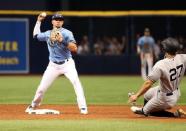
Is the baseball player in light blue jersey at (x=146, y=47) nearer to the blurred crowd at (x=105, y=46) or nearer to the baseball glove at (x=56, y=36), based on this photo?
the blurred crowd at (x=105, y=46)

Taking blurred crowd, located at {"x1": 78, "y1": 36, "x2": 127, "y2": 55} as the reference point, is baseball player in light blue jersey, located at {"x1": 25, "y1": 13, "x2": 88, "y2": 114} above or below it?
above

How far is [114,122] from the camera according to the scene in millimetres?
10156

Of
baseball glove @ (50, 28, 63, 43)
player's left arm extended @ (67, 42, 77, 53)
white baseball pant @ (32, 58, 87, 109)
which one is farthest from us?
white baseball pant @ (32, 58, 87, 109)

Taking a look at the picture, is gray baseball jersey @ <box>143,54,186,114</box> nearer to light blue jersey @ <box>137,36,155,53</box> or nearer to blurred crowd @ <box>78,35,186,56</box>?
light blue jersey @ <box>137,36,155,53</box>

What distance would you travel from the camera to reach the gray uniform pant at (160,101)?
10680 millimetres

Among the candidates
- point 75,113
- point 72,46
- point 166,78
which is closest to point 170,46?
point 166,78

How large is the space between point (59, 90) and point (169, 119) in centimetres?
862

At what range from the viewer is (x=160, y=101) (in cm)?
1071

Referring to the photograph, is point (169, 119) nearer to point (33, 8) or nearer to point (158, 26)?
point (158, 26)

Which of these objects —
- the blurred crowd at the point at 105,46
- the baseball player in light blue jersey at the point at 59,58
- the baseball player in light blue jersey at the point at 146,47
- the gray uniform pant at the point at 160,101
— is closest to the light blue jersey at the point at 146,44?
the baseball player in light blue jersey at the point at 146,47

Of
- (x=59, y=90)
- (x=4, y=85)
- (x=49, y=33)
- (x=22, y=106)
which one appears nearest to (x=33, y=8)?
(x=4, y=85)

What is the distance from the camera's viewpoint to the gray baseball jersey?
10430mm

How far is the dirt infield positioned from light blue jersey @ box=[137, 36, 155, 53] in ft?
32.0

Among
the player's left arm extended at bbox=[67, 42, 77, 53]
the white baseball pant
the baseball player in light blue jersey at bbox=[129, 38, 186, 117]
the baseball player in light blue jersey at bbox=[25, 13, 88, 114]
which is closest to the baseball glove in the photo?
the baseball player in light blue jersey at bbox=[25, 13, 88, 114]
